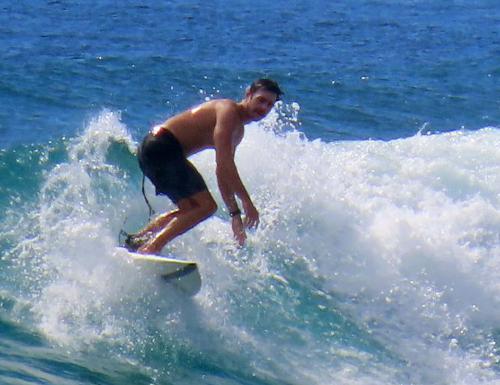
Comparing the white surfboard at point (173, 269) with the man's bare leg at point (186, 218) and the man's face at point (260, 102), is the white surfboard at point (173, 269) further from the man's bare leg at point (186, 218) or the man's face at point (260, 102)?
the man's face at point (260, 102)

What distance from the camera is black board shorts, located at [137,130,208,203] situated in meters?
7.59

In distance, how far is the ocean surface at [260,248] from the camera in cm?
743

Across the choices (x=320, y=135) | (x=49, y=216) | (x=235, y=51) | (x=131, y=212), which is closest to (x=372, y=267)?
(x=131, y=212)

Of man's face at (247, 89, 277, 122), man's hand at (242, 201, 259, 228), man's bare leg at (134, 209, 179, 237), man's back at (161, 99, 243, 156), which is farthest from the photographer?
man's bare leg at (134, 209, 179, 237)

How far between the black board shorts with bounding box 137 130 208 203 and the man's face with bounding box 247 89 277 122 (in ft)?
1.87

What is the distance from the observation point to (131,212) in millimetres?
9070

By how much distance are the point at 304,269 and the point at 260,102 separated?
2.16 metres

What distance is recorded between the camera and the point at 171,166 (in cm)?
759

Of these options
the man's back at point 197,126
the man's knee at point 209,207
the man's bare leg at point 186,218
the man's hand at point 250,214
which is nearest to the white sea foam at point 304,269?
the man's bare leg at point 186,218

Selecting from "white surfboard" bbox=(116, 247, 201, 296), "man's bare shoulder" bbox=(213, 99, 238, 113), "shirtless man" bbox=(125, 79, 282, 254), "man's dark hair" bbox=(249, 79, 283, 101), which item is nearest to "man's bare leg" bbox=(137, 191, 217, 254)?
"shirtless man" bbox=(125, 79, 282, 254)

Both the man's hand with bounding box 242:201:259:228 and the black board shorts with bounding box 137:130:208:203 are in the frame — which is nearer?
the man's hand with bounding box 242:201:259:228

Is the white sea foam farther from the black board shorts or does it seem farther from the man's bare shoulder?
the man's bare shoulder

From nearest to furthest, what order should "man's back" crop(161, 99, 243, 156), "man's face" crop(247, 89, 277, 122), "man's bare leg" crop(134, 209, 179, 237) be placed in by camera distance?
"man's face" crop(247, 89, 277, 122)
"man's back" crop(161, 99, 243, 156)
"man's bare leg" crop(134, 209, 179, 237)

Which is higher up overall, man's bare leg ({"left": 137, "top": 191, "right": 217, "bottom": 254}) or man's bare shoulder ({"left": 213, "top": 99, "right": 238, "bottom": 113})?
man's bare shoulder ({"left": 213, "top": 99, "right": 238, "bottom": 113})
